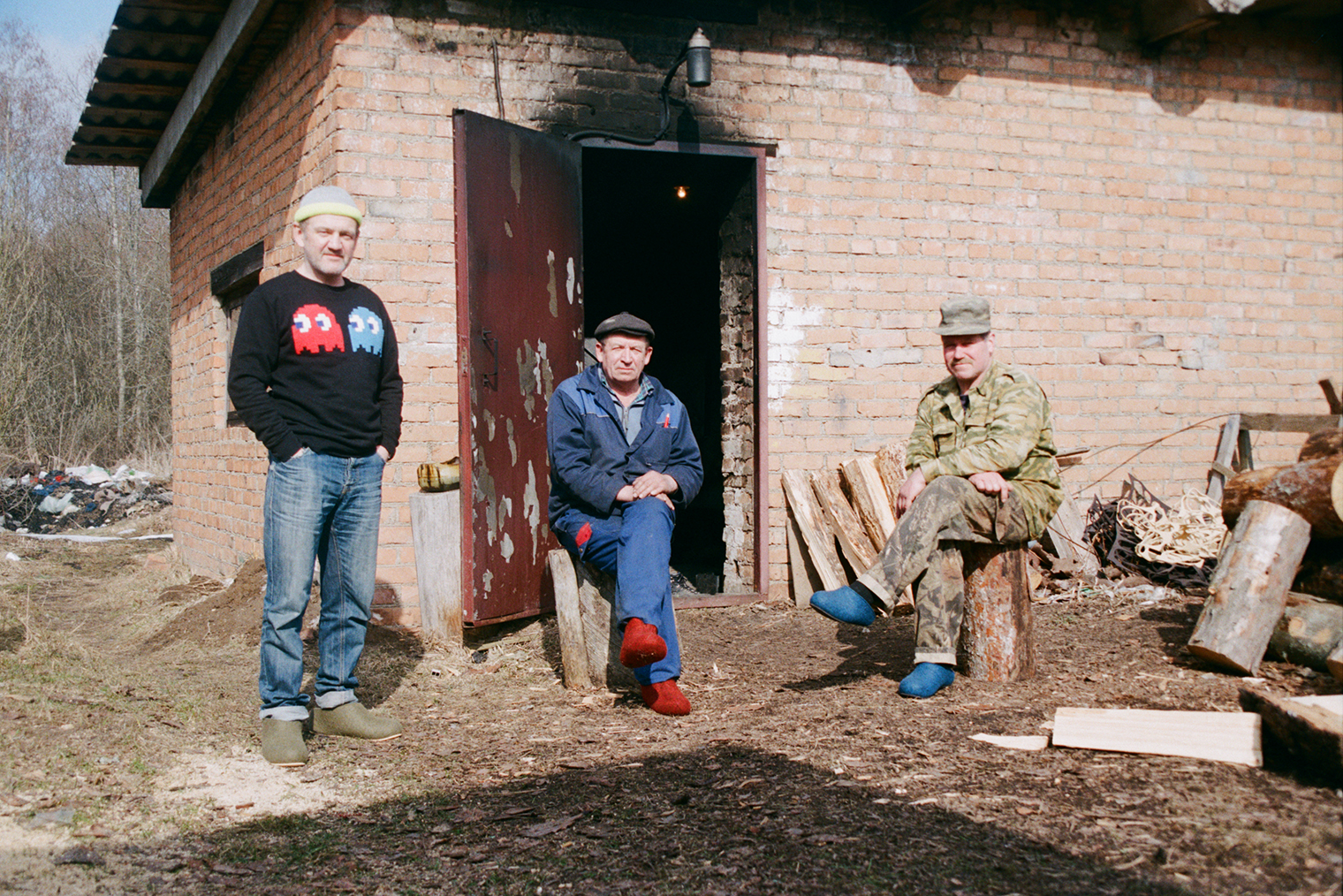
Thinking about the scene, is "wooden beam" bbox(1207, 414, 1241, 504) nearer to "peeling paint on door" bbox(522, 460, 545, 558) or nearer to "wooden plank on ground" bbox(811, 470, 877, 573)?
"wooden plank on ground" bbox(811, 470, 877, 573)

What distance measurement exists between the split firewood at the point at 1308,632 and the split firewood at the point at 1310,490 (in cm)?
34

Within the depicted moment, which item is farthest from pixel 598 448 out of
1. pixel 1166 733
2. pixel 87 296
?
pixel 87 296

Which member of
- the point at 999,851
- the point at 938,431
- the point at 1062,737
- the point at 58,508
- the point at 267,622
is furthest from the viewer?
the point at 58,508

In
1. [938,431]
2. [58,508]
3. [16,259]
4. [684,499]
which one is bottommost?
[58,508]

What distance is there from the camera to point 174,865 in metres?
2.55

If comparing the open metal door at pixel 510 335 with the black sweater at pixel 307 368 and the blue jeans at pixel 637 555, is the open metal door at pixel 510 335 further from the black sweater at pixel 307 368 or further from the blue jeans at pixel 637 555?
the black sweater at pixel 307 368

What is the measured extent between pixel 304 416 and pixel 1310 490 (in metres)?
4.18

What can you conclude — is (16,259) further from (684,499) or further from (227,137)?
(684,499)

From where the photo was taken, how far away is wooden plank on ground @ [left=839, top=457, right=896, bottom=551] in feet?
20.2

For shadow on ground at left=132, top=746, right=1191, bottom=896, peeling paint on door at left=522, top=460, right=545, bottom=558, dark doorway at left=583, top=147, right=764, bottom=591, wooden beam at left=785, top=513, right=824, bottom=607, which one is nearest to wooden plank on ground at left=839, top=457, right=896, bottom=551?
wooden beam at left=785, top=513, right=824, bottom=607

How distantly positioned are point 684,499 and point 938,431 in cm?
116

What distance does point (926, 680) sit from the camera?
3.89 metres

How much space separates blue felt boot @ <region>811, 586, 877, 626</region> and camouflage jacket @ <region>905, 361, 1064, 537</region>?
665 millimetres

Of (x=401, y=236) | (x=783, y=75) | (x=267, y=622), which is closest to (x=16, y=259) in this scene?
(x=401, y=236)
